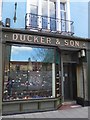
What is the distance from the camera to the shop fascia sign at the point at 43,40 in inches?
352

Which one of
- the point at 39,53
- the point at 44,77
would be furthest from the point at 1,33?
the point at 44,77

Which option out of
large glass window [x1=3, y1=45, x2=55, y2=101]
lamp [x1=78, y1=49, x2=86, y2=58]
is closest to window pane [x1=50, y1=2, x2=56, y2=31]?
large glass window [x1=3, y1=45, x2=55, y2=101]

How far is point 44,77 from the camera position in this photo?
9703mm

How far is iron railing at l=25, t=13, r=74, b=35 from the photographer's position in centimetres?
984

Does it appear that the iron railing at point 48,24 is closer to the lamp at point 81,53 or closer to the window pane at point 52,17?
the window pane at point 52,17

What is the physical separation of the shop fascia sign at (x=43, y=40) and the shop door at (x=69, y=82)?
1.36 meters

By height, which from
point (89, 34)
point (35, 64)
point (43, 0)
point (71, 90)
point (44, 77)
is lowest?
point (71, 90)

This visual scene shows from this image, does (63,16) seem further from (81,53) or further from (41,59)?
(41,59)

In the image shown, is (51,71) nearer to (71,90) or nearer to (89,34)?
(71,90)

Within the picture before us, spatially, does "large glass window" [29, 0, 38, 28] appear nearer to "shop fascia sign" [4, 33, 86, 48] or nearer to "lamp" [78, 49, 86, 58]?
"shop fascia sign" [4, 33, 86, 48]

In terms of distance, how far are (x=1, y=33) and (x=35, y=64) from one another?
2.10 metres

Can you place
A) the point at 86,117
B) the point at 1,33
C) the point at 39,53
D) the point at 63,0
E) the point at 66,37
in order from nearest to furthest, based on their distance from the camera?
the point at 86,117 < the point at 1,33 < the point at 39,53 < the point at 66,37 < the point at 63,0

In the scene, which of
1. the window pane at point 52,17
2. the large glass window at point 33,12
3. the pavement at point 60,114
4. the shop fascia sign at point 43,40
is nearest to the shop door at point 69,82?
the shop fascia sign at point 43,40

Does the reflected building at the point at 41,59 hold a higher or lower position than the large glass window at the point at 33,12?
lower
